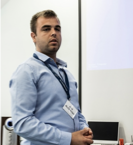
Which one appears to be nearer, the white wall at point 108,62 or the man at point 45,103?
the man at point 45,103

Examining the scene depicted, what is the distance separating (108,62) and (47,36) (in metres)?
1.51

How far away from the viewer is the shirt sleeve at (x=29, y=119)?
1023mm

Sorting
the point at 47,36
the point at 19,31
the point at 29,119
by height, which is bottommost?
the point at 29,119

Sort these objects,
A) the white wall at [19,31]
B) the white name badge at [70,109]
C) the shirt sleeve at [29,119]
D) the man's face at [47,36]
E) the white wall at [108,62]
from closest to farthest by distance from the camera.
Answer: the shirt sleeve at [29,119] < the white name badge at [70,109] < the man's face at [47,36] < the white wall at [108,62] < the white wall at [19,31]

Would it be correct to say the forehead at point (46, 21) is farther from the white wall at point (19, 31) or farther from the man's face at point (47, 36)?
the white wall at point (19, 31)

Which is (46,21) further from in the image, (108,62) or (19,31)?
(19,31)

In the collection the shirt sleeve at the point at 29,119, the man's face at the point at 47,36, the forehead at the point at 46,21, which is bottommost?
the shirt sleeve at the point at 29,119

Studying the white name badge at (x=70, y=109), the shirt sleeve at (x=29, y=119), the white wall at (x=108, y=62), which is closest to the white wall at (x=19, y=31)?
the white wall at (x=108, y=62)

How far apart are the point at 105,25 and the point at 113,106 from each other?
2.91ft

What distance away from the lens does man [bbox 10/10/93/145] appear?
1.03m

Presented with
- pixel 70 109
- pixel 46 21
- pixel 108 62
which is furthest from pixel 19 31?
pixel 70 109

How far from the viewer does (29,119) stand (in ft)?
3.37

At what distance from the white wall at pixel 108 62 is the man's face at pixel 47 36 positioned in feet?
4.61

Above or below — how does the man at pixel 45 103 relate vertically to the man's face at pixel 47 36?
below
